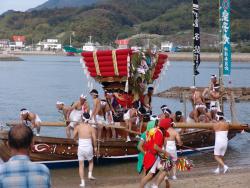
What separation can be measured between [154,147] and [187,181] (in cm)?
276

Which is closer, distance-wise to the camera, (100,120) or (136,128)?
(100,120)

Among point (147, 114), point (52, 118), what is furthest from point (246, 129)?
point (52, 118)

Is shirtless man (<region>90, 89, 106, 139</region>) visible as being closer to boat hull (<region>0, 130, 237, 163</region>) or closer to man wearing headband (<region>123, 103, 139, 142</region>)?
boat hull (<region>0, 130, 237, 163</region>)

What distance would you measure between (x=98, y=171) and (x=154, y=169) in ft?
18.0

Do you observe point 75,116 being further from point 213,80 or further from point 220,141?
point 213,80

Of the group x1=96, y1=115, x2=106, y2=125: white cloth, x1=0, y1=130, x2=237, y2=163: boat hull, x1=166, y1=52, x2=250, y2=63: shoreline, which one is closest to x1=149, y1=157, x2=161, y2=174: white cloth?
x1=0, y1=130, x2=237, y2=163: boat hull

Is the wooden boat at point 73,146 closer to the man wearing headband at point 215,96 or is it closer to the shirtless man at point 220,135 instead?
the man wearing headband at point 215,96

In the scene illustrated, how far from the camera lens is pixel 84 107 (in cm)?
1563

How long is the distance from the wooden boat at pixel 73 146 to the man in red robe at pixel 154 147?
467cm

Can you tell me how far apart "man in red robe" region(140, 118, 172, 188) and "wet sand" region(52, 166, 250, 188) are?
1.88 metres

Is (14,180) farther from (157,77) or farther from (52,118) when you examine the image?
(52,118)

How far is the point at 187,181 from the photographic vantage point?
497 inches

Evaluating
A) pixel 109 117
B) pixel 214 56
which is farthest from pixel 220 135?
pixel 214 56

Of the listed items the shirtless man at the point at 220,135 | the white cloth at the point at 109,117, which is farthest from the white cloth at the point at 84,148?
the white cloth at the point at 109,117
